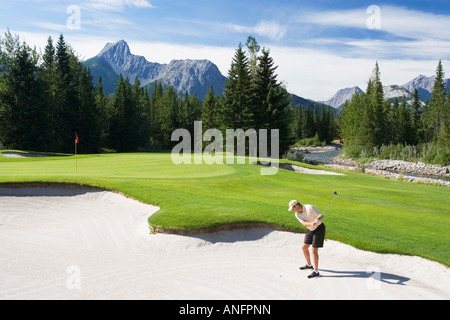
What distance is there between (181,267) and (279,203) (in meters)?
7.50

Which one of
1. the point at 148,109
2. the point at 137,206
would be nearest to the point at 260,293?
the point at 137,206

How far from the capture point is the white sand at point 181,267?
26.8ft

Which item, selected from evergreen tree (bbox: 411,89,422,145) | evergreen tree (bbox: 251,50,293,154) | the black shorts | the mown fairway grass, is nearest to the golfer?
the black shorts

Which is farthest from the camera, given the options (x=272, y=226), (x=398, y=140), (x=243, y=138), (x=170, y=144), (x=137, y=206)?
(x=170, y=144)

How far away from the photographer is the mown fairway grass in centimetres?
1155

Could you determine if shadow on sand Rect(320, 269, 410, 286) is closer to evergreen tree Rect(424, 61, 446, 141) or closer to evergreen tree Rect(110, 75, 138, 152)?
evergreen tree Rect(110, 75, 138, 152)

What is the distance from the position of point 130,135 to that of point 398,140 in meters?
64.6

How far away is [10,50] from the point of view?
5869 centimetres

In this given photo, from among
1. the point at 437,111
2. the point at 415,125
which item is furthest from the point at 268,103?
the point at 415,125

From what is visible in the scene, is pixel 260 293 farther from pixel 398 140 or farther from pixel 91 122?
pixel 398 140

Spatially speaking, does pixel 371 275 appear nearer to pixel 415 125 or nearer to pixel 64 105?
pixel 64 105

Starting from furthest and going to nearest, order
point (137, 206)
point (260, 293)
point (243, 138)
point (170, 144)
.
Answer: point (170, 144), point (243, 138), point (137, 206), point (260, 293)

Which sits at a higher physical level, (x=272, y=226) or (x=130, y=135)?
(x=130, y=135)

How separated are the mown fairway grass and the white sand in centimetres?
64
